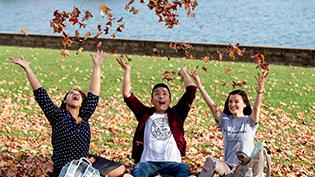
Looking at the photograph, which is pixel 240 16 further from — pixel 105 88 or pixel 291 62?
pixel 105 88

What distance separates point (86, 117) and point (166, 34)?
113 feet

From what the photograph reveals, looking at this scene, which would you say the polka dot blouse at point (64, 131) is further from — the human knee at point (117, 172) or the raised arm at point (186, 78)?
the raised arm at point (186, 78)

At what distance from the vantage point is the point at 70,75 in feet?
54.2

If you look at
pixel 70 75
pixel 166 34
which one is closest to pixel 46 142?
pixel 70 75

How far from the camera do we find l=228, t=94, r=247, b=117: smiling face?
6938 mm

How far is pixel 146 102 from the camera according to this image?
13539 millimetres

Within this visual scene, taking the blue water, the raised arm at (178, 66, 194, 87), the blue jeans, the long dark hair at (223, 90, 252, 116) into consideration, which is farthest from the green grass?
the blue water

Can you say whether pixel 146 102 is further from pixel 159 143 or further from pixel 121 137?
pixel 159 143

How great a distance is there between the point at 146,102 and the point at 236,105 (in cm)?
666

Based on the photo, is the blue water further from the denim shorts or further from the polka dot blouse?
the polka dot blouse

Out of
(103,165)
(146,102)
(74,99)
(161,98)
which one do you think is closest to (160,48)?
(146,102)

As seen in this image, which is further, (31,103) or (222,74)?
(222,74)

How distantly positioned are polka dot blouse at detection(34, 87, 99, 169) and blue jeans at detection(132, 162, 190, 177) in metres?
0.58

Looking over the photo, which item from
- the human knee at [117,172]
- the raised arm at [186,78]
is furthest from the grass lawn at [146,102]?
the human knee at [117,172]
